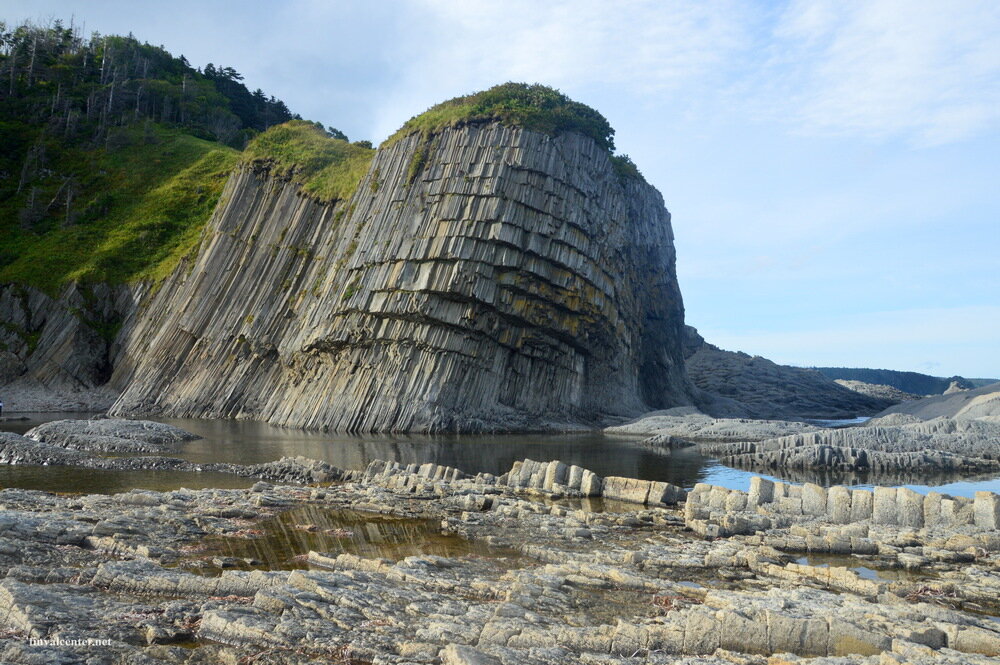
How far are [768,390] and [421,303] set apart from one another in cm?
5559

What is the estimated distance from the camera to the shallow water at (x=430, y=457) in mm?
22875

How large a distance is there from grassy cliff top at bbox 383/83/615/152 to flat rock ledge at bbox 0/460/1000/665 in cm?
3864

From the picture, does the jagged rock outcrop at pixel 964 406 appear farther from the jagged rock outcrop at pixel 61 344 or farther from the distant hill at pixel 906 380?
the distant hill at pixel 906 380

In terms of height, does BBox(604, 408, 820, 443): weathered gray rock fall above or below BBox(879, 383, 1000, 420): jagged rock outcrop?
below

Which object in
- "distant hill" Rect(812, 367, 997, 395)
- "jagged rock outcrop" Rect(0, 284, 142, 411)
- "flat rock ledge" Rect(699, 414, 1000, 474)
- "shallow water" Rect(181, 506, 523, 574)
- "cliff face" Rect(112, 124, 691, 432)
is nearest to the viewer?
"shallow water" Rect(181, 506, 523, 574)

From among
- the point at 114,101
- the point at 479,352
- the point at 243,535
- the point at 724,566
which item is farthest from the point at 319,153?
the point at 724,566

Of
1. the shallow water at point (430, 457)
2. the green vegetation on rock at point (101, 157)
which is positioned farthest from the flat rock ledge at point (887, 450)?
the green vegetation on rock at point (101, 157)

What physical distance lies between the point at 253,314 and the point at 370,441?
22.9m

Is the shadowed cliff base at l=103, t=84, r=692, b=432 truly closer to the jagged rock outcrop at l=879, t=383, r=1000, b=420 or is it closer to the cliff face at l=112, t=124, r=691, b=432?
the cliff face at l=112, t=124, r=691, b=432

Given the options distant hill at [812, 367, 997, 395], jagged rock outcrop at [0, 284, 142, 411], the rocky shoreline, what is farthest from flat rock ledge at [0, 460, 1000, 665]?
distant hill at [812, 367, 997, 395]

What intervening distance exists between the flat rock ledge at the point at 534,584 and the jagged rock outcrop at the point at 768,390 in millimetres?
59657

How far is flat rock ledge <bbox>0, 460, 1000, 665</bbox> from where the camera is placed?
8547 millimetres

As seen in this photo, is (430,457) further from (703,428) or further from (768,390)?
(768,390)

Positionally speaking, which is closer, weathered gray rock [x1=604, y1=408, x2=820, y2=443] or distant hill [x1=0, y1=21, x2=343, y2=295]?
weathered gray rock [x1=604, y1=408, x2=820, y2=443]
